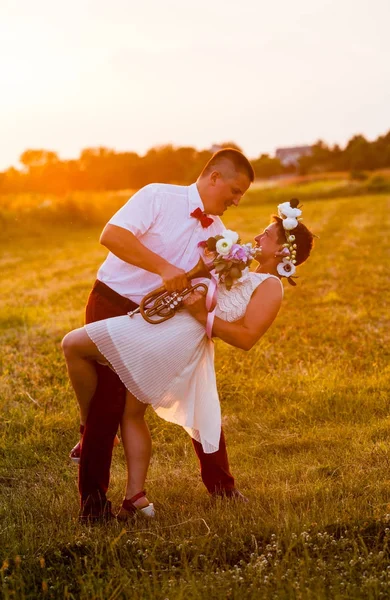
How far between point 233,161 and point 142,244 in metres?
0.74

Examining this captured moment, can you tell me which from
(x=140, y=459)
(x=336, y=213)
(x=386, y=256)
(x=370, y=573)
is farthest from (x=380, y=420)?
(x=336, y=213)

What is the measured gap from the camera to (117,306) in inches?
180

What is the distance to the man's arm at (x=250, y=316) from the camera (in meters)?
4.23

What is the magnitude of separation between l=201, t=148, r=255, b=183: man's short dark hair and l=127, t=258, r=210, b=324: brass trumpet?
0.66 meters

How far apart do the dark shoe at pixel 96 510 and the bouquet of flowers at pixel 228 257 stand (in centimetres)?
143

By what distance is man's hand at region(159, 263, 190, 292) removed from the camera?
4113 mm

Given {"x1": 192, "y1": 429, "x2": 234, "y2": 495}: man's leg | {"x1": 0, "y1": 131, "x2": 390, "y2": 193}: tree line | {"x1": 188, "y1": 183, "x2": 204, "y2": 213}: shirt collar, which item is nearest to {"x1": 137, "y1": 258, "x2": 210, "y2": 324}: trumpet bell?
{"x1": 188, "y1": 183, "x2": 204, "y2": 213}: shirt collar

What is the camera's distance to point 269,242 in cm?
466

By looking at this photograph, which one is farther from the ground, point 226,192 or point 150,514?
point 226,192

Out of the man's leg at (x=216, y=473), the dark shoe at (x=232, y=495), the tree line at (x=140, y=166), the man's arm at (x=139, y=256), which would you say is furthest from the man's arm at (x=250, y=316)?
the tree line at (x=140, y=166)

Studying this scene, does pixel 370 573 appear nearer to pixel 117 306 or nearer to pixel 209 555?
pixel 209 555

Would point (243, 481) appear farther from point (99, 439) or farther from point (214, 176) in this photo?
point (214, 176)

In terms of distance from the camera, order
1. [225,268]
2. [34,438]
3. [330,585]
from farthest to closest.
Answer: [34,438]
[225,268]
[330,585]

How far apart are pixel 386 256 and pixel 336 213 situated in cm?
1560
